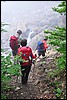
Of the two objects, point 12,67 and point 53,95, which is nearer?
point 12,67

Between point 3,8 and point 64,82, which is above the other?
point 3,8

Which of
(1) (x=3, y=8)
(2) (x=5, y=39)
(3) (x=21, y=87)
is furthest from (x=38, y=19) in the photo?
(3) (x=21, y=87)

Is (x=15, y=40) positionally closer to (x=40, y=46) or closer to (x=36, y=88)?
(x=40, y=46)

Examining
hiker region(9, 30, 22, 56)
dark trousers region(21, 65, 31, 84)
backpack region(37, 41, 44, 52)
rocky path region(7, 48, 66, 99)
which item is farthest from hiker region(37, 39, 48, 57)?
dark trousers region(21, 65, 31, 84)

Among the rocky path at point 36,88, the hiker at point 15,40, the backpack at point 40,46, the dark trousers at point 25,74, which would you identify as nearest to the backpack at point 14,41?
the hiker at point 15,40

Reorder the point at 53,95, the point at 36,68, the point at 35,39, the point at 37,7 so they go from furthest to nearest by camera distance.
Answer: the point at 37,7 → the point at 35,39 → the point at 36,68 → the point at 53,95

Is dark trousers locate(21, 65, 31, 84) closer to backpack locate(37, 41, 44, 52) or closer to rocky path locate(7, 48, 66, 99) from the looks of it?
rocky path locate(7, 48, 66, 99)

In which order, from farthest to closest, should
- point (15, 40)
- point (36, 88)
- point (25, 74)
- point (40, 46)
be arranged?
point (40, 46), point (15, 40), point (25, 74), point (36, 88)

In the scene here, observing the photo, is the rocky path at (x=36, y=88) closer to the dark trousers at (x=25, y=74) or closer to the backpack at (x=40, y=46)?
the dark trousers at (x=25, y=74)

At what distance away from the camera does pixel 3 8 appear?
72688 mm

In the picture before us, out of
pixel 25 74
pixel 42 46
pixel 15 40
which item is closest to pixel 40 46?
pixel 42 46

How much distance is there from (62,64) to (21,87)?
212 centimetres

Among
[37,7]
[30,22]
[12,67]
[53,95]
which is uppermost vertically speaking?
[37,7]

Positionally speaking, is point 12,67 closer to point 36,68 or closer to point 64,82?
point 64,82
